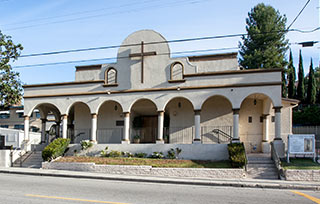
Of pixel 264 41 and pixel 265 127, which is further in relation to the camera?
pixel 264 41

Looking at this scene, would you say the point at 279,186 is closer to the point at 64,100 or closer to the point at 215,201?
the point at 215,201

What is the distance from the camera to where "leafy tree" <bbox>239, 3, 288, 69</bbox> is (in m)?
38.4

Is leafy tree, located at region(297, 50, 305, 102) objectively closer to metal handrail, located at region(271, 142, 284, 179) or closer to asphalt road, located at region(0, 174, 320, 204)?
metal handrail, located at region(271, 142, 284, 179)

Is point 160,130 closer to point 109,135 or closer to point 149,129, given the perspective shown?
point 149,129

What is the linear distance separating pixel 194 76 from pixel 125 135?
5.78 m

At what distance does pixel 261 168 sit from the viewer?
1580 centimetres

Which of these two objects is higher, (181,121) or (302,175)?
(181,121)

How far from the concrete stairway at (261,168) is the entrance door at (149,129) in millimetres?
7832

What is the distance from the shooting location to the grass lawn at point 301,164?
14817 mm

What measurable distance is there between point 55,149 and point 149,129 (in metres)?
7.06

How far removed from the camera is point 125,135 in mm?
19891

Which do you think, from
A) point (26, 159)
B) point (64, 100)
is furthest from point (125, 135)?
point (26, 159)

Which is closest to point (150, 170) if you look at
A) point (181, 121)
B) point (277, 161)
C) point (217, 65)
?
point (181, 121)

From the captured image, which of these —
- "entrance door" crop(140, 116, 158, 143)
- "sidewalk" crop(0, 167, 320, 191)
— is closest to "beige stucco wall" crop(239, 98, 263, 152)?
"entrance door" crop(140, 116, 158, 143)
